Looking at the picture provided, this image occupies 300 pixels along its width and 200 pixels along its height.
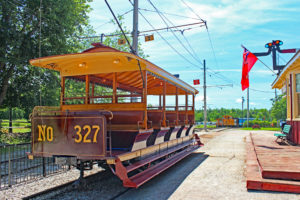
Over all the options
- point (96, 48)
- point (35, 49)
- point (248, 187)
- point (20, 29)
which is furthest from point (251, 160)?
point (20, 29)

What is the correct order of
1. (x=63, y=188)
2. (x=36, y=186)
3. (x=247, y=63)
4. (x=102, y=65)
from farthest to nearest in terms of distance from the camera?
(x=247, y=63), (x=102, y=65), (x=36, y=186), (x=63, y=188)

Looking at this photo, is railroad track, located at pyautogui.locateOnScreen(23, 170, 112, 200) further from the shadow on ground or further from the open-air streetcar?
the shadow on ground

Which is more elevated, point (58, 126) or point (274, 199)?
point (58, 126)

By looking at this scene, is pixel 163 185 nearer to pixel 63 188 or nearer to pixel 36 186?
pixel 63 188

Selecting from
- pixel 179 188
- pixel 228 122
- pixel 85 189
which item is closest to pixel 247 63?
pixel 179 188

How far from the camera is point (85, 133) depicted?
5.57 meters

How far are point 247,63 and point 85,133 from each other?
9.03 meters

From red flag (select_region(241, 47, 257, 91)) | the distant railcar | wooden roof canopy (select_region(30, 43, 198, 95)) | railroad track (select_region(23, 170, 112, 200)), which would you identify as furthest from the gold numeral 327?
the distant railcar

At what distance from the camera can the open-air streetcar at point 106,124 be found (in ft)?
18.0

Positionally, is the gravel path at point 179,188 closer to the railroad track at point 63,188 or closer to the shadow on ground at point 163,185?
the shadow on ground at point 163,185

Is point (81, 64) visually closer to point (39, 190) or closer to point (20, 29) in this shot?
point (39, 190)

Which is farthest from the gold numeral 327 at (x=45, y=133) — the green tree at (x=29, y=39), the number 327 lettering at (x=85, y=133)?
the green tree at (x=29, y=39)

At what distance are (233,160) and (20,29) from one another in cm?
1375

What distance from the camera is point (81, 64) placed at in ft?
22.6
